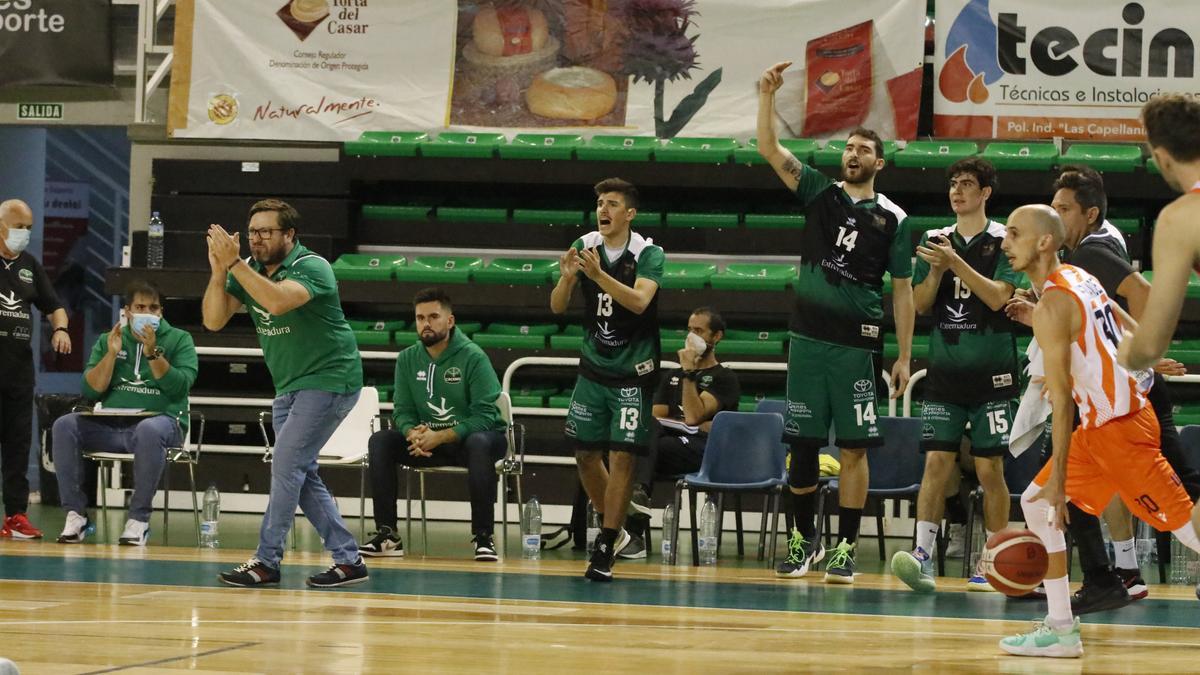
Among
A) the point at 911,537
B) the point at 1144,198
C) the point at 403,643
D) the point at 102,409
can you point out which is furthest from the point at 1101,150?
the point at 403,643

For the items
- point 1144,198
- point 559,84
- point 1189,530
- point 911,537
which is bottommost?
point 911,537

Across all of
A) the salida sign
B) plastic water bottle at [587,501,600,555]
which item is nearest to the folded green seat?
plastic water bottle at [587,501,600,555]

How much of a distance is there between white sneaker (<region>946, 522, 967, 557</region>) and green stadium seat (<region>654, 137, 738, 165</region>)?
4.43 m

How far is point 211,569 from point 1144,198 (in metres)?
8.60

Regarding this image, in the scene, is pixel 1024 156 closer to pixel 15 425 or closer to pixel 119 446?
pixel 119 446

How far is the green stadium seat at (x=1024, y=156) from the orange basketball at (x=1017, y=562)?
7.65 meters

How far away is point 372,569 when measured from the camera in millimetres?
7410

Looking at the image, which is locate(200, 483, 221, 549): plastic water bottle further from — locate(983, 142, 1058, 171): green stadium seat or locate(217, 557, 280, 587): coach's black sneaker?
locate(983, 142, 1058, 171): green stadium seat

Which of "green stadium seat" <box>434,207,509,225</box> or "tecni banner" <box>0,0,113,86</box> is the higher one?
"tecni banner" <box>0,0,113,86</box>

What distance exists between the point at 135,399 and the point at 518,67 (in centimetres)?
545

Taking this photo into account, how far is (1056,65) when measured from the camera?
41.9 ft

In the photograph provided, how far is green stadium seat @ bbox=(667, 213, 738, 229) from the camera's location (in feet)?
42.2

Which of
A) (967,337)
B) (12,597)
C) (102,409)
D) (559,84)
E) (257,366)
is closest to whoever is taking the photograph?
(12,597)

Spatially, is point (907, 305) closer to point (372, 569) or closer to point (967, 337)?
point (967, 337)
